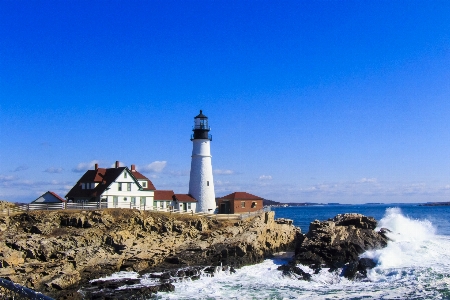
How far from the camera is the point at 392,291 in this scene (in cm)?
2030

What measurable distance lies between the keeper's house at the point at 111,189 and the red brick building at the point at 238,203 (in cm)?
676

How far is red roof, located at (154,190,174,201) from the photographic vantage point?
36.2 metres

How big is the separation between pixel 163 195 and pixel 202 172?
3.86 m

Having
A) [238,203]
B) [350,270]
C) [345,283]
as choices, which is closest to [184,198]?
[238,203]

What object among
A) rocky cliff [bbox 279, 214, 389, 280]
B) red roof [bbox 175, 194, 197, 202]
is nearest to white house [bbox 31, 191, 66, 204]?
red roof [bbox 175, 194, 197, 202]

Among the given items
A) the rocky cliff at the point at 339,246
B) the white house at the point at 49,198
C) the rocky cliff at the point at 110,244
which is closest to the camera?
the rocky cliff at the point at 110,244

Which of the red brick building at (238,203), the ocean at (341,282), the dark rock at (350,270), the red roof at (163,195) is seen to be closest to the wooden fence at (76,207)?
the red roof at (163,195)

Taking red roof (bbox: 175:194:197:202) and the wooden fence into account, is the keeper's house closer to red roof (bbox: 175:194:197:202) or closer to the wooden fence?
the wooden fence

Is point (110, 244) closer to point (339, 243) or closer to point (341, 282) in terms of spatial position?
point (341, 282)

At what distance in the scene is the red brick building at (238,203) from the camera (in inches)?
1483

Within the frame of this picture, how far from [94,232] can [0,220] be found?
520 centimetres

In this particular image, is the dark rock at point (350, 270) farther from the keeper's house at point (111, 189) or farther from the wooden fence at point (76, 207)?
the keeper's house at point (111, 189)

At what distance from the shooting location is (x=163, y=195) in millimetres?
36469

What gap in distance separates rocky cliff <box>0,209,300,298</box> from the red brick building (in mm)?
6443
